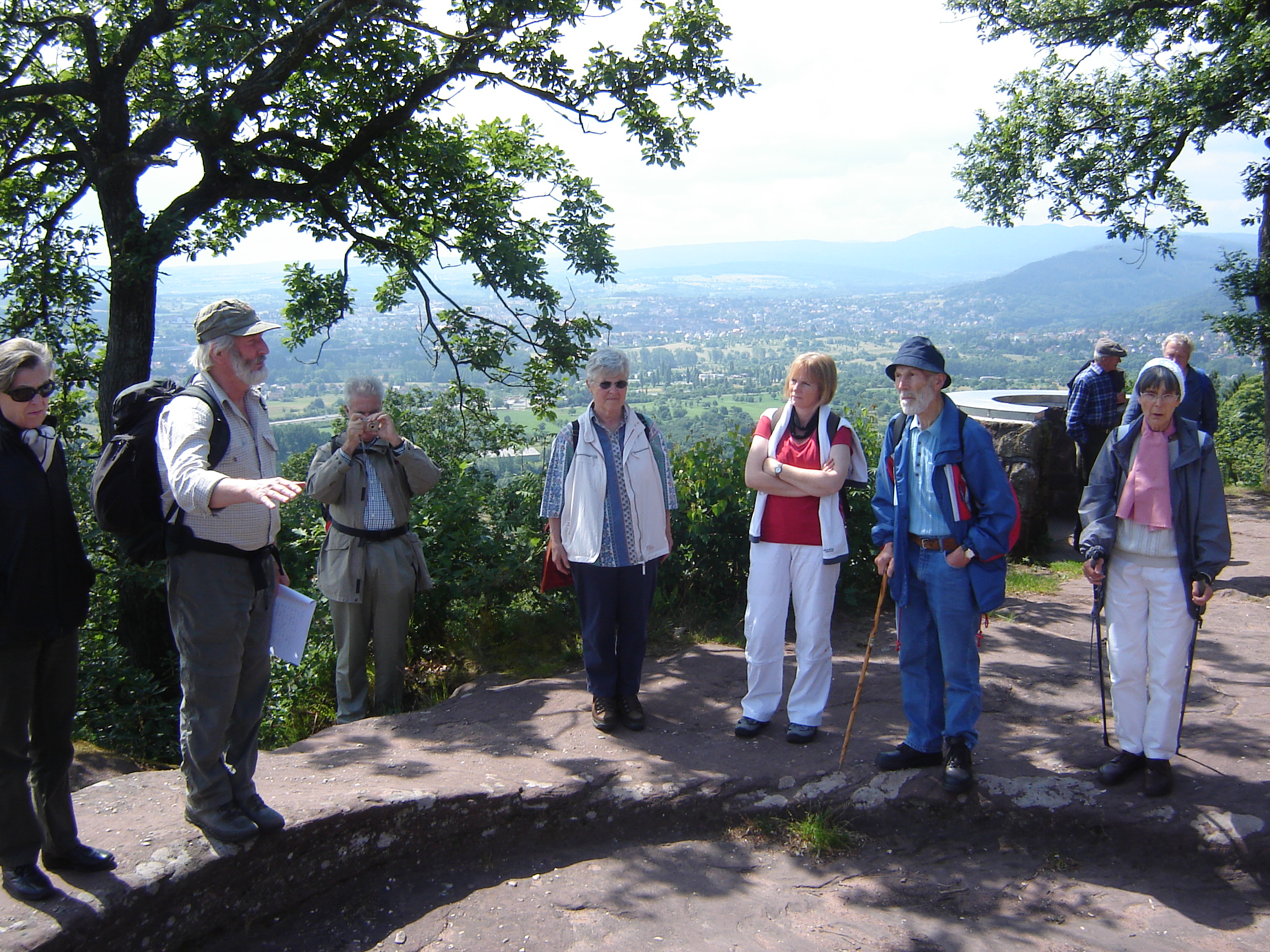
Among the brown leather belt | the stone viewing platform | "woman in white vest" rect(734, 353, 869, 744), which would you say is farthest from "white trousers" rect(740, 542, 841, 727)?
the brown leather belt

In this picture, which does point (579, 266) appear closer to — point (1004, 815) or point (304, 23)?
point (304, 23)

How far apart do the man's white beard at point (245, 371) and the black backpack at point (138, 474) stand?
0.47 feet

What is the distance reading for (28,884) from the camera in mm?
2699

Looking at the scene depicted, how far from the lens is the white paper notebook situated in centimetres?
337

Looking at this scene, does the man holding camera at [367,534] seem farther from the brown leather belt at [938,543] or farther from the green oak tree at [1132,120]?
the green oak tree at [1132,120]

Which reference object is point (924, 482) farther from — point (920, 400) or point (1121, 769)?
point (1121, 769)

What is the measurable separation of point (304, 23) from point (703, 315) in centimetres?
3239

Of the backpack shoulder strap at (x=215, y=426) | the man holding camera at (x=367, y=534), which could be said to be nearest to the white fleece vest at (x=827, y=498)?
the man holding camera at (x=367, y=534)

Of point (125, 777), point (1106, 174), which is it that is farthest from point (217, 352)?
point (1106, 174)

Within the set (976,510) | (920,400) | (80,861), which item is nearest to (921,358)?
(920,400)

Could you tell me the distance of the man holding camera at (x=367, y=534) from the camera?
4.58m

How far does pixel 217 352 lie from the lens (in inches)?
119

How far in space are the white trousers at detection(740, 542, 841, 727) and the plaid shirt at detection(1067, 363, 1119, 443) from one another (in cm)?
450

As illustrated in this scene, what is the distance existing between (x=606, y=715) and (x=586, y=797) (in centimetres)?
69
